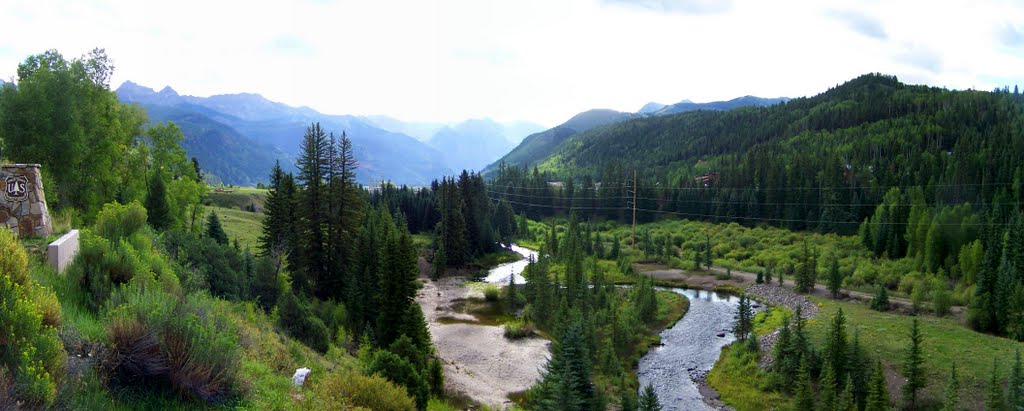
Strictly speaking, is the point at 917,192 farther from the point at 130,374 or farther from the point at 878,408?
the point at 130,374

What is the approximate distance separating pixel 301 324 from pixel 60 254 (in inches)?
478

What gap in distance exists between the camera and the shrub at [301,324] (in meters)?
22.7

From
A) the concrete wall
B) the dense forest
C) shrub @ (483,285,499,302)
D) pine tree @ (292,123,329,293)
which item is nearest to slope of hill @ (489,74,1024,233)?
the dense forest

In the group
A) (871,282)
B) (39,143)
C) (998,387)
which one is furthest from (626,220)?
Answer: (39,143)

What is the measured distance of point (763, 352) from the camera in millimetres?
38719

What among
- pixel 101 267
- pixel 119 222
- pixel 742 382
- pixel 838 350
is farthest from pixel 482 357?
pixel 101 267

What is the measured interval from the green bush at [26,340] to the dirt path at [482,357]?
22.9 meters

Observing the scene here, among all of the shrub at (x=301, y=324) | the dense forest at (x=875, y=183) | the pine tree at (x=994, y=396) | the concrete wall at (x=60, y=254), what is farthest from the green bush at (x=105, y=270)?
the dense forest at (x=875, y=183)

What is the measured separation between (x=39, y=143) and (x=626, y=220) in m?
108

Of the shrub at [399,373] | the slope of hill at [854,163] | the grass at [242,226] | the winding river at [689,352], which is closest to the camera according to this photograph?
the shrub at [399,373]

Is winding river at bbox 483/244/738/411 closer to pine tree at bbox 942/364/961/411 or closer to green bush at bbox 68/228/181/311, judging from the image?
pine tree at bbox 942/364/961/411

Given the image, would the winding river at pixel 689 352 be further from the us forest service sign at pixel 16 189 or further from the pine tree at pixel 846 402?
the us forest service sign at pixel 16 189

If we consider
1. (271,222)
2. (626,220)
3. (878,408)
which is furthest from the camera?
(626,220)

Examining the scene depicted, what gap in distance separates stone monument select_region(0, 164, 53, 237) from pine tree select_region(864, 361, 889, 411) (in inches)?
1314
